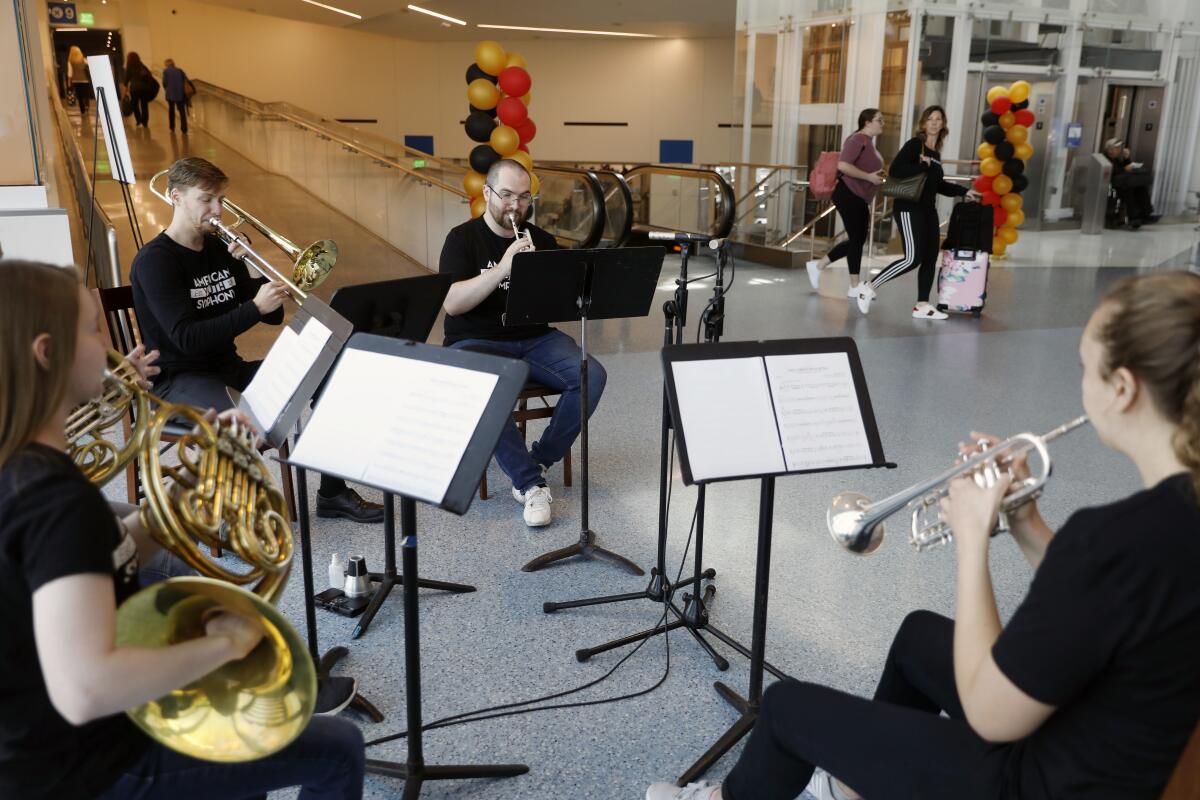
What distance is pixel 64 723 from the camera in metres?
1.18

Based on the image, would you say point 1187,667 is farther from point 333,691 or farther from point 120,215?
point 120,215

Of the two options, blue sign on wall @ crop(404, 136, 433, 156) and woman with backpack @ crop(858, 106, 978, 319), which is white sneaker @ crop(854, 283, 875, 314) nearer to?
woman with backpack @ crop(858, 106, 978, 319)

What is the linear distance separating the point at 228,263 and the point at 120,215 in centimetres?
626

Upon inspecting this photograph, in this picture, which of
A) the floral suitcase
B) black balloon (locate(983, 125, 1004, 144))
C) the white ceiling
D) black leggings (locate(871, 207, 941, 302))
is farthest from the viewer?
the white ceiling

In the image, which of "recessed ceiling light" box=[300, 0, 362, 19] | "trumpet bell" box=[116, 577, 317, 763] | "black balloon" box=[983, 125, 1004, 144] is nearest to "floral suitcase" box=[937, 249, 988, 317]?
"black balloon" box=[983, 125, 1004, 144]

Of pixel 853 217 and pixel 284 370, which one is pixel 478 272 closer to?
pixel 284 370

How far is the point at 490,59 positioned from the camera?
22.9ft

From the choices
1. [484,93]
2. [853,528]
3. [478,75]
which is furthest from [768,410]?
[478,75]

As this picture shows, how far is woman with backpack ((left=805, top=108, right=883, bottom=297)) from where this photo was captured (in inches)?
274

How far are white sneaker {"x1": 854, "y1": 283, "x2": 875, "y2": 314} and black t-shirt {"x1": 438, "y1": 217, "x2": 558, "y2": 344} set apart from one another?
3903 millimetres

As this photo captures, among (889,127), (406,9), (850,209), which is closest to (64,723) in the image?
(850,209)

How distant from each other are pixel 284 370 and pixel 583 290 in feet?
3.87

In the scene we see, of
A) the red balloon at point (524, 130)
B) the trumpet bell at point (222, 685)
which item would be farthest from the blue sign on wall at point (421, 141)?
the trumpet bell at point (222, 685)

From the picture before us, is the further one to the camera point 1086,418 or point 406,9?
point 406,9
